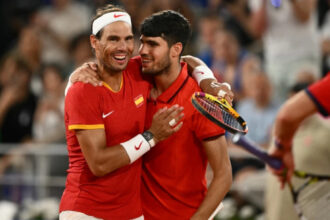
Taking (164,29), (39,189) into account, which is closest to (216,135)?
(164,29)

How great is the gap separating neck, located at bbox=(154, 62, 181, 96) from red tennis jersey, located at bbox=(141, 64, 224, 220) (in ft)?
0.11

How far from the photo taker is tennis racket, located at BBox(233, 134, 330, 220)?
5.26 meters

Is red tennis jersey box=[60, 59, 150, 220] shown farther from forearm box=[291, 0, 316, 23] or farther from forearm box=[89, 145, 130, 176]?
forearm box=[291, 0, 316, 23]

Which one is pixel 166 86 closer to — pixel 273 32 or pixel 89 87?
pixel 89 87

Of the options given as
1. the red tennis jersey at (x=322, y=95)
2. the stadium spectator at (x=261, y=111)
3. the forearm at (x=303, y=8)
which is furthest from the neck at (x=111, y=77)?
the forearm at (x=303, y=8)

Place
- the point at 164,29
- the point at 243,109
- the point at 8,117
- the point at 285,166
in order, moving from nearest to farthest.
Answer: the point at 164,29
the point at 285,166
the point at 243,109
the point at 8,117

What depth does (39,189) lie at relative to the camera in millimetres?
8148

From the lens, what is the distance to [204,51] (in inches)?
357

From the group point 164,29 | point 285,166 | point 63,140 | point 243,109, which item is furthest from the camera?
point 63,140

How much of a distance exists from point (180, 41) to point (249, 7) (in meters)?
4.66

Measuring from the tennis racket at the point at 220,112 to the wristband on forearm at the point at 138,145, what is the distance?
42cm

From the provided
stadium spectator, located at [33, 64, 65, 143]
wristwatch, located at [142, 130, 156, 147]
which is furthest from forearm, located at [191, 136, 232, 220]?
stadium spectator, located at [33, 64, 65, 143]

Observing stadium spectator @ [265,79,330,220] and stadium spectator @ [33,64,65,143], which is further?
stadium spectator @ [33,64,65,143]

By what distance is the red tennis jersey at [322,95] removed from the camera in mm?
3936
